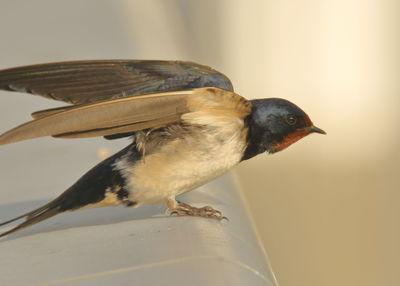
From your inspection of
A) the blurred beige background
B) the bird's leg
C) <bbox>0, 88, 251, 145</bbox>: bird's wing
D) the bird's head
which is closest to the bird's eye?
the bird's head

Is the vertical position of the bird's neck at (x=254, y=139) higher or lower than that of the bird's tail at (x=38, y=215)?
higher

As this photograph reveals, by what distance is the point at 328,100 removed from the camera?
2.96m

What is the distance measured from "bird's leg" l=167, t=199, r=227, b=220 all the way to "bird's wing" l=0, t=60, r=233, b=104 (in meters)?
0.18

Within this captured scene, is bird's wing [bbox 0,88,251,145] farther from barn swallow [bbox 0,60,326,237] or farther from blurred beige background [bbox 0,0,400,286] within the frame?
blurred beige background [bbox 0,0,400,286]

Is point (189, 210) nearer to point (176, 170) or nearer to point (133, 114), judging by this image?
point (176, 170)

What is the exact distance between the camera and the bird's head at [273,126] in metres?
1.68

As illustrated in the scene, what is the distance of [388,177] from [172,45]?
3.65 ft

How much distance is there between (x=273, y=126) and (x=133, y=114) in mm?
323

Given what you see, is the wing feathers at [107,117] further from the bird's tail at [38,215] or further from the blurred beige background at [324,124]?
the blurred beige background at [324,124]

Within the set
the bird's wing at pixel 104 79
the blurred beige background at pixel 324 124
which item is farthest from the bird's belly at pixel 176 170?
the blurred beige background at pixel 324 124

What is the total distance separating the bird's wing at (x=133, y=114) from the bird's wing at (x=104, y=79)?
0.24 ft

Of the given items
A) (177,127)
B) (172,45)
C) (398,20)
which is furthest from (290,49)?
(177,127)

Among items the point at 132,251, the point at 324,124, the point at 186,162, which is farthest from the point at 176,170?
the point at 324,124

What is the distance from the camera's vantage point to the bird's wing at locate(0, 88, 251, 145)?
4.46ft
